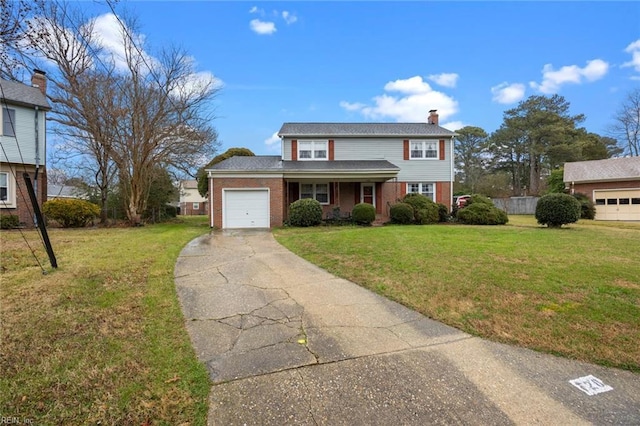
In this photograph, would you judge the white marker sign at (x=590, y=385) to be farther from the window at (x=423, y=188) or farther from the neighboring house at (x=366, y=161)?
the window at (x=423, y=188)

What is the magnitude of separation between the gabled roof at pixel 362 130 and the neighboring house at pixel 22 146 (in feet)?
40.0

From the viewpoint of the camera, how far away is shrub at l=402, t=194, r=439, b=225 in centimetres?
1661

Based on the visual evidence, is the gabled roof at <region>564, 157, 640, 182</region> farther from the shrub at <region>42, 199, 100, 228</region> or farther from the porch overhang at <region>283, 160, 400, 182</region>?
the shrub at <region>42, 199, 100, 228</region>

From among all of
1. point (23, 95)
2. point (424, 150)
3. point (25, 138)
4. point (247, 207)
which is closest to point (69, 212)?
point (25, 138)

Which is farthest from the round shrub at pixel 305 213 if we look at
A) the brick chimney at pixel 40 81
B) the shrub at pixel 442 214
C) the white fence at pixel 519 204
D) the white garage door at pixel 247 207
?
the white fence at pixel 519 204

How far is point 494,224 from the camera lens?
54.0 ft

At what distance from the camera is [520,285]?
5281mm

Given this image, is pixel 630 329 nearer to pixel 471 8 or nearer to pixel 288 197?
pixel 471 8

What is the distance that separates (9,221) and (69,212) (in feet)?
7.06

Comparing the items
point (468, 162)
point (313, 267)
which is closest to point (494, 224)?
point (313, 267)

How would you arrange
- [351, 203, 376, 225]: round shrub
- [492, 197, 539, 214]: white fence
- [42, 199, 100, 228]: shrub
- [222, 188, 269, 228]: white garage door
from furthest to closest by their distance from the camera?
[492, 197, 539, 214]: white fence < [222, 188, 269, 228]: white garage door < [351, 203, 376, 225]: round shrub < [42, 199, 100, 228]: shrub

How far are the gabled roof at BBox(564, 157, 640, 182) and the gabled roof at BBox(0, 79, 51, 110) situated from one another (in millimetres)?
34954

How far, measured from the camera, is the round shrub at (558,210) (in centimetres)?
1309

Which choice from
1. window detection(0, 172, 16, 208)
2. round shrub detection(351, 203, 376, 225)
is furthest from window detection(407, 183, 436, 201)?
window detection(0, 172, 16, 208)
